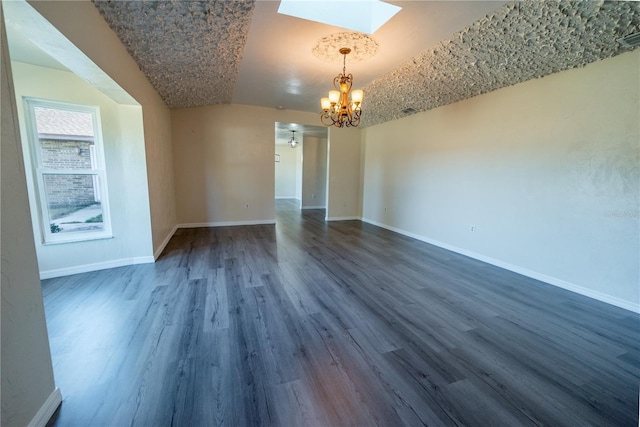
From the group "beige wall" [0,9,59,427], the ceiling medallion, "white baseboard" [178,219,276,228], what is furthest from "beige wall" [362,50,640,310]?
"beige wall" [0,9,59,427]

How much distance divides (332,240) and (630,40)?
4286 millimetres

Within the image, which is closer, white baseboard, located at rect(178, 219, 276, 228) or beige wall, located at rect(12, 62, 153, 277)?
beige wall, located at rect(12, 62, 153, 277)

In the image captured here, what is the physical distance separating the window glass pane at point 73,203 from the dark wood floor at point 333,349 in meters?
0.66

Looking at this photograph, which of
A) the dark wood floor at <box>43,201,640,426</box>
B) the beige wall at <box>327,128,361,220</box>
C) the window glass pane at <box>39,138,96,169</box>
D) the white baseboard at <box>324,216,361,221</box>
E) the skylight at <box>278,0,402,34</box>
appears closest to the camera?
the dark wood floor at <box>43,201,640,426</box>

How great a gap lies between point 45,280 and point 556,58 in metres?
6.28

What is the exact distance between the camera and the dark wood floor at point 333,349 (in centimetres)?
140

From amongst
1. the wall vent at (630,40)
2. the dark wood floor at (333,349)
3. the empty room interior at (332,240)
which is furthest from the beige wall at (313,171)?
the wall vent at (630,40)

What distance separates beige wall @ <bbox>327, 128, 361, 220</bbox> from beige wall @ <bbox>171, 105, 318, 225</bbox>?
3.13 feet

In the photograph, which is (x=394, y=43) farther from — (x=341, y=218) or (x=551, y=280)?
(x=341, y=218)

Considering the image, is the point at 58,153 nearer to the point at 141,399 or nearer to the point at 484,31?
the point at 141,399

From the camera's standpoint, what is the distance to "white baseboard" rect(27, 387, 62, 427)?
121cm

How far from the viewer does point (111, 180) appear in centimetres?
322

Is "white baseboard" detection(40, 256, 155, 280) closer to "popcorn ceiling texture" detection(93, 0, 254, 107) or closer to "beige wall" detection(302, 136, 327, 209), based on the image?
"popcorn ceiling texture" detection(93, 0, 254, 107)

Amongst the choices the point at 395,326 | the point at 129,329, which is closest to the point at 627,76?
the point at 395,326
